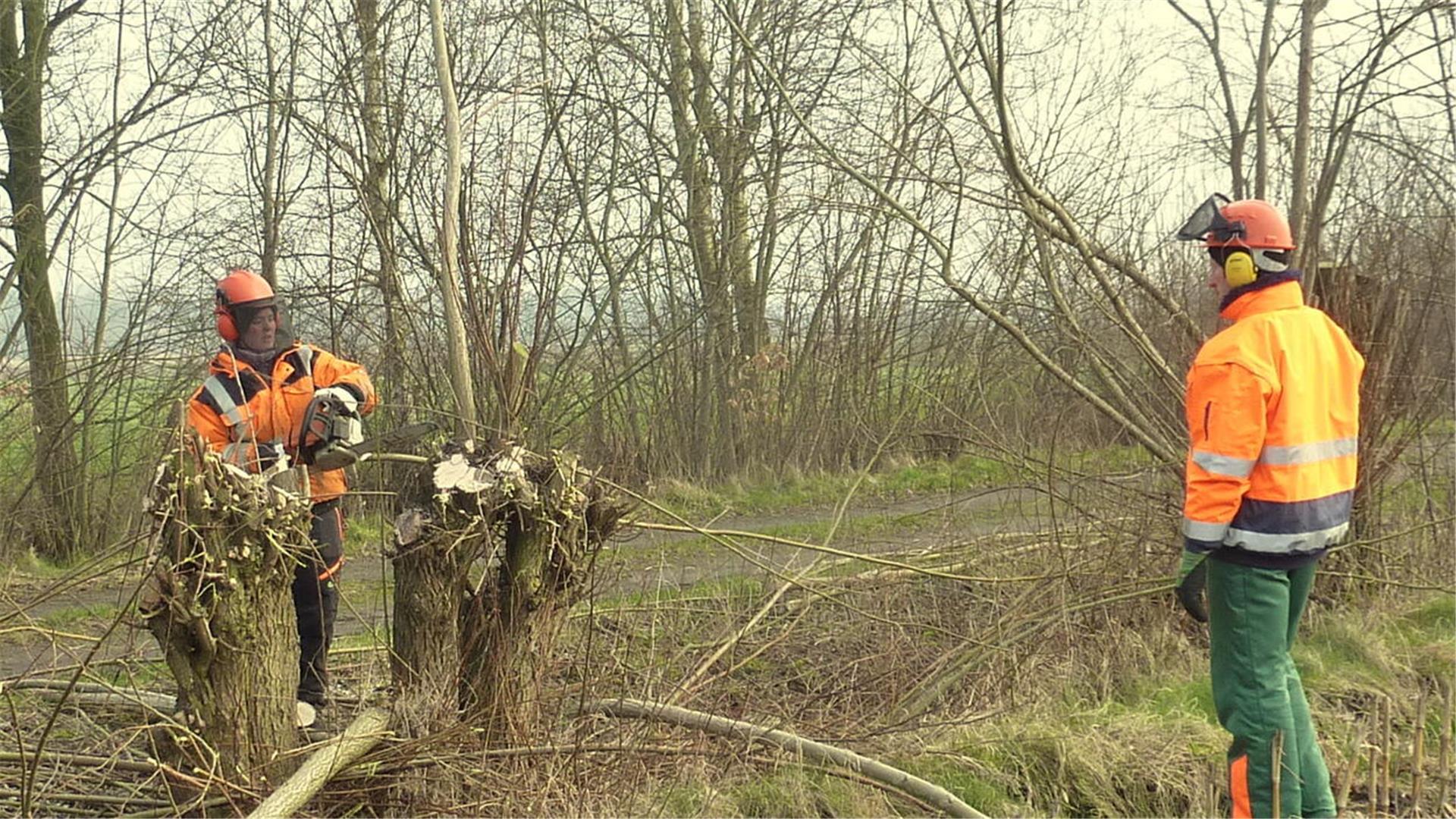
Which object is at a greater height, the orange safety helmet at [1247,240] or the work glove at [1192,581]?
the orange safety helmet at [1247,240]

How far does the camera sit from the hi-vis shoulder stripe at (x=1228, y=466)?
393 centimetres

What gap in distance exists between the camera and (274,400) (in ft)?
16.2

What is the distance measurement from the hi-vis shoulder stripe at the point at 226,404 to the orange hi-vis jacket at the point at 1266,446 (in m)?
3.53

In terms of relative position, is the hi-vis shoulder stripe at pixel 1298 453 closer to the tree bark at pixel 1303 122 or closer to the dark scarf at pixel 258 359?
the tree bark at pixel 1303 122

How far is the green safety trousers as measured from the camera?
4.01 meters

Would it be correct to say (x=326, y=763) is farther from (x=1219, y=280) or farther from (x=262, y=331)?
(x=1219, y=280)

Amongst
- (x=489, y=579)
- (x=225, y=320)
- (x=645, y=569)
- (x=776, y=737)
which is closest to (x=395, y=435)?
(x=489, y=579)

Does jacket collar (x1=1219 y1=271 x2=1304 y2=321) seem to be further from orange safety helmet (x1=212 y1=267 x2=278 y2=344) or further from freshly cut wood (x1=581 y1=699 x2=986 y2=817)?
orange safety helmet (x1=212 y1=267 x2=278 y2=344)

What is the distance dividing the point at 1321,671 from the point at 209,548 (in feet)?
16.9

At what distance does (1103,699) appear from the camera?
5.88 metres

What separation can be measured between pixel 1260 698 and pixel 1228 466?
2.55 ft

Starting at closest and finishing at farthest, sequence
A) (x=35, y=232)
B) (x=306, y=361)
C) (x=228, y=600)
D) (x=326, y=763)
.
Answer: (x=228, y=600) → (x=326, y=763) → (x=306, y=361) → (x=35, y=232)

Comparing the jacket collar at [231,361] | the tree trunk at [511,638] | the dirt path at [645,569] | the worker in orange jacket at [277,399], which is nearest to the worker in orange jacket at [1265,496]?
the tree trunk at [511,638]

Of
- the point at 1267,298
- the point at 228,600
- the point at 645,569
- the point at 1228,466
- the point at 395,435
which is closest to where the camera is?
the point at 228,600
